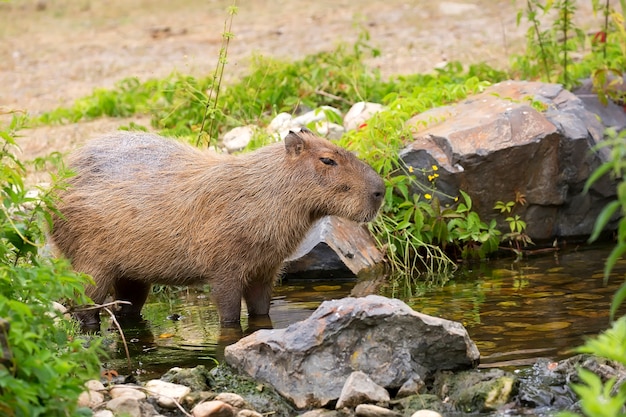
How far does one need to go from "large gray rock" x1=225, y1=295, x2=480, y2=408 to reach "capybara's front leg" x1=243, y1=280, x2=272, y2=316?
1.57 m

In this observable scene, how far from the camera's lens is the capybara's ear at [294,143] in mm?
6660

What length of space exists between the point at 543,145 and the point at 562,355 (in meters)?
3.06

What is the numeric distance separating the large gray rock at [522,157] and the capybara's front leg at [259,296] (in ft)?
6.33

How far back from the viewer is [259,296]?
688cm

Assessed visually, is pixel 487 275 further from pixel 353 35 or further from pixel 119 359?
pixel 353 35

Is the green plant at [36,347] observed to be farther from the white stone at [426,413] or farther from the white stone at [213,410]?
the white stone at [426,413]

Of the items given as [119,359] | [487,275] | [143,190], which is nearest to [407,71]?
[487,275]

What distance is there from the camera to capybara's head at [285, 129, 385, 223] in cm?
666

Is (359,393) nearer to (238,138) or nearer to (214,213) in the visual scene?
(214,213)

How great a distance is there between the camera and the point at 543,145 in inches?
326

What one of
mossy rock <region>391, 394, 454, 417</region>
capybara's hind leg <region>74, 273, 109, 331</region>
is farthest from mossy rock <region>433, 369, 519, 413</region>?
capybara's hind leg <region>74, 273, 109, 331</region>

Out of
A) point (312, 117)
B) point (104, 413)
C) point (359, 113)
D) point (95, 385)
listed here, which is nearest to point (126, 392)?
point (95, 385)

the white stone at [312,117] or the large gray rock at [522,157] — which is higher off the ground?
the white stone at [312,117]

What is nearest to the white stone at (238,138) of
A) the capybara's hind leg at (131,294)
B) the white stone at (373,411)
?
the capybara's hind leg at (131,294)
